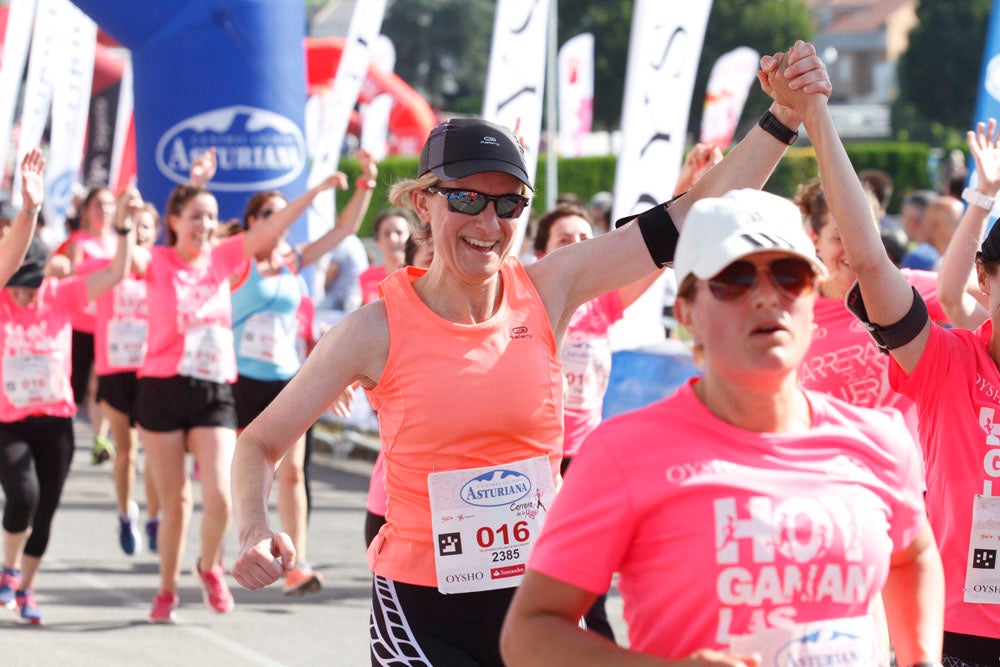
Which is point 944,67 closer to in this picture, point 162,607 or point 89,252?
point 89,252

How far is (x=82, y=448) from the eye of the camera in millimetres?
14008

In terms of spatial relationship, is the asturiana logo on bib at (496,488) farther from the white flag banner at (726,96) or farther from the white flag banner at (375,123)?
the white flag banner at (375,123)

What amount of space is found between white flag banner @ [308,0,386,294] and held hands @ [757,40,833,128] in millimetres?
8925

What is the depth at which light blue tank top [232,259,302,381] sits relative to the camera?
324 inches

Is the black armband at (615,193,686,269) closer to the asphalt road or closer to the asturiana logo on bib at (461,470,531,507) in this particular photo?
the asturiana logo on bib at (461,470,531,507)

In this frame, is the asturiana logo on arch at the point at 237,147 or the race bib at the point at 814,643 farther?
the asturiana logo on arch at the point at 237,147

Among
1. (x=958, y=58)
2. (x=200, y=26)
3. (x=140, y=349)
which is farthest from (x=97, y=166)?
(x=958, y=58)

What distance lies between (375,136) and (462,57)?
181 ft

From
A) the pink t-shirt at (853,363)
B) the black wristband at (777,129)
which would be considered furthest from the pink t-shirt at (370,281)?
the black wristband at (777,129)

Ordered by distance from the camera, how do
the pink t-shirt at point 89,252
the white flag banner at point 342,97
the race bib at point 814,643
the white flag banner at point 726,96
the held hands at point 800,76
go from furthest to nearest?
the white flag banner at point 726,96 < the white flag banner at point 342,97 < the pink t-shirt at point 89,252 < the held hands at point 800,76 < the race bib at point 814,643

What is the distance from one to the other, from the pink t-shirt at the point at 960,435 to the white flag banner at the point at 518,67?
6068 millimetres

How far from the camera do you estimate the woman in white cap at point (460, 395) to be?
3.34m

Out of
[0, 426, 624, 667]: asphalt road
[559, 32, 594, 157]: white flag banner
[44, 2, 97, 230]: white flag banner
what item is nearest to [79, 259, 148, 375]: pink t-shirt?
[0, 426, 624, 667]: asphalt road

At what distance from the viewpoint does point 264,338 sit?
8.24 metres
